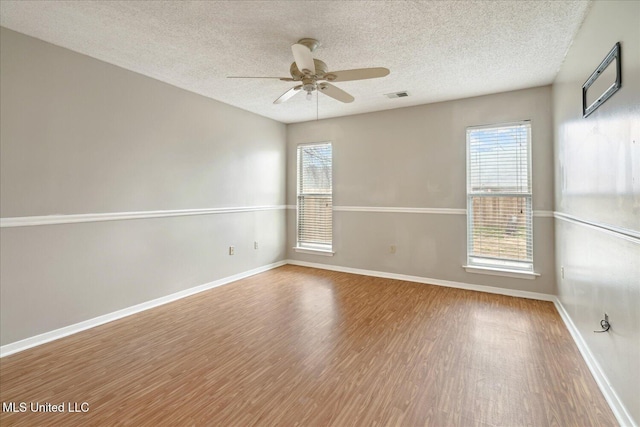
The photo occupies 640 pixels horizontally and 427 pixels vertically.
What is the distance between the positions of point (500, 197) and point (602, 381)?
7.95 ft

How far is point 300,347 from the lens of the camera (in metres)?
2.49

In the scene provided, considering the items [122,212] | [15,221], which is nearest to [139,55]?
[122,212]

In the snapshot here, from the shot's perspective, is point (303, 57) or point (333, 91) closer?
point (303, 57)

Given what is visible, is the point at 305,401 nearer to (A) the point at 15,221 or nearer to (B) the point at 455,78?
(A) the point at 15,221

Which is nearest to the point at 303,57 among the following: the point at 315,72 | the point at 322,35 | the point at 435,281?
the point at 315,72

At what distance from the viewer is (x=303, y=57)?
223 centimetres

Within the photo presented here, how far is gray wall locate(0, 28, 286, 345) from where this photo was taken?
8.02 ft

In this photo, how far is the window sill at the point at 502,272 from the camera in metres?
3.68

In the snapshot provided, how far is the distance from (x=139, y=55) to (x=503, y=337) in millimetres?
4321

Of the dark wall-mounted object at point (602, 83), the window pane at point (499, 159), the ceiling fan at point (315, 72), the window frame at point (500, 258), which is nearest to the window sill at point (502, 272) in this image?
the window frame at point (500, 258)

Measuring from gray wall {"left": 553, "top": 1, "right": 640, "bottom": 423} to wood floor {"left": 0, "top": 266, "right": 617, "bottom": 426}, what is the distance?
346 mm

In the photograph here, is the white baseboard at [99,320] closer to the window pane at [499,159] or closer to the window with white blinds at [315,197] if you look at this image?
the window with white blinds at [315,197]

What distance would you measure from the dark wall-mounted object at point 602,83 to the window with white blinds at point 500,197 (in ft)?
5.22

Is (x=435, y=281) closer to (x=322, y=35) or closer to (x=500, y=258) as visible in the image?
(x=500, y=258)
